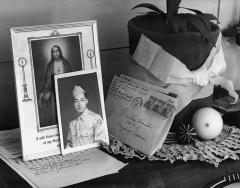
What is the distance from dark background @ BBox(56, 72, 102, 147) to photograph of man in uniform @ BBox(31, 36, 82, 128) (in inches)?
0.6

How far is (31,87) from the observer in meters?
0.84

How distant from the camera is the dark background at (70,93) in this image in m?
0.85

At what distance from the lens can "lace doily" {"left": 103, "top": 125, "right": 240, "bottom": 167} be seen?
85cm

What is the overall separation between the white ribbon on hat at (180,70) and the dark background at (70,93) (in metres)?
0.12

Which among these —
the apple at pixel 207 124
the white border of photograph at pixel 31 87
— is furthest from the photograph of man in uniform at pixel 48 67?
the apple at pixel 207 124

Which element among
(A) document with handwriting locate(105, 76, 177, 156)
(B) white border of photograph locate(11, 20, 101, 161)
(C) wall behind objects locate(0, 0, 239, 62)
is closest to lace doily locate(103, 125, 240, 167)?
(A) document with handwriting locate(105, 76, 177, 156)

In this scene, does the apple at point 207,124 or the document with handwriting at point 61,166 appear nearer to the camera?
the document with handwriting at point 61,166

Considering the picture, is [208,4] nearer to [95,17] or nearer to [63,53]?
[95,17]

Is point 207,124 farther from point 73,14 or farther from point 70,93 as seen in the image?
point 73,14

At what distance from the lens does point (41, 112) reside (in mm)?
849

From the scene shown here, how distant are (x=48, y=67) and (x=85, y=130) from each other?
143 millimetres

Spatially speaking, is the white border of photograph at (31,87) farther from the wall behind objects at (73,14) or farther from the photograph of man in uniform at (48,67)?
the wall behind objects at (73,14)

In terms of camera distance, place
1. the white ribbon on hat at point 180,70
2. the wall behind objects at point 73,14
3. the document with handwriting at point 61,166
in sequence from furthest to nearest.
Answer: the wall behind objects at point 73,14, the white ribbon on hat at point 180,70, the document with handwriting at point 61,166

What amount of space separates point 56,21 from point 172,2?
312mm
